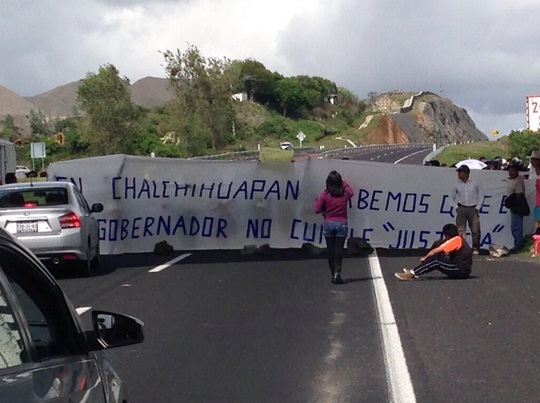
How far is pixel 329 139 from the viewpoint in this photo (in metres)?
142

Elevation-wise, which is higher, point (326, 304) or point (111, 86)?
point (111, 86)

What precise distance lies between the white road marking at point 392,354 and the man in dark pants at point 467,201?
528cm

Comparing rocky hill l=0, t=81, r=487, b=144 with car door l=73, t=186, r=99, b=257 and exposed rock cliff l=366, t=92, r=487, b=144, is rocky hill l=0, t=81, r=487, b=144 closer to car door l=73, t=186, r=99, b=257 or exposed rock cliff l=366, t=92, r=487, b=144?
exposed rock cliff l=366, t=92, r=487, b=144

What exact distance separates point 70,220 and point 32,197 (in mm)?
934

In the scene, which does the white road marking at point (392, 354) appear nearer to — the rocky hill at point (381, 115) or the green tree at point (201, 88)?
the green tree at point (201, 88)

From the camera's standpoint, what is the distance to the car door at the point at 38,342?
336 centimetres

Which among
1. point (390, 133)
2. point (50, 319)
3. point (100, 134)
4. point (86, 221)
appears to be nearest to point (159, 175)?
point (86, 221)

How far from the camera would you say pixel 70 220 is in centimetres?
1642

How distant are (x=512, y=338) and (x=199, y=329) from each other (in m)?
3.31

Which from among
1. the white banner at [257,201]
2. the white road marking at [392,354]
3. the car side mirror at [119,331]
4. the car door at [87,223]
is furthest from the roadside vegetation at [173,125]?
the car side mirror at [119,331]

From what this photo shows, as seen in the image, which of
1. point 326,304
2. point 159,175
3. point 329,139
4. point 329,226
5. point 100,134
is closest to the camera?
point 326,304

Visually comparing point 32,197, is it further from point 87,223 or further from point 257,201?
point 257,201

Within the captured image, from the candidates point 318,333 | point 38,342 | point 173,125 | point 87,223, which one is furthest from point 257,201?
point 173,125

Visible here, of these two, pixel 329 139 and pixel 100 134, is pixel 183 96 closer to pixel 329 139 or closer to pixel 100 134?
pixel 100 134
